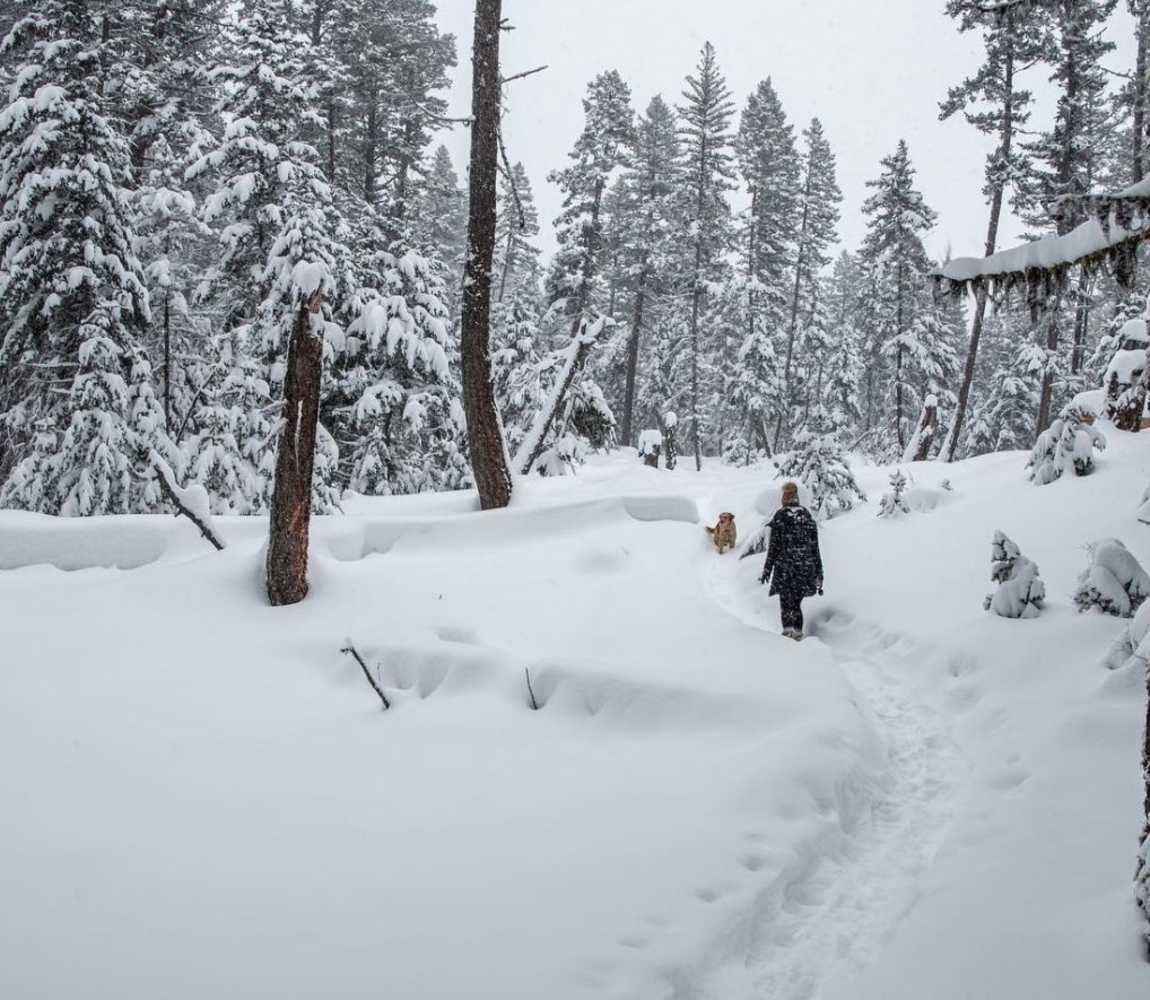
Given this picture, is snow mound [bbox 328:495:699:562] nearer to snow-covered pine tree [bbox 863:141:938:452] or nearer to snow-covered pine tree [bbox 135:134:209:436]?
snow-covered pine tree [bbox 135:134:209:436]

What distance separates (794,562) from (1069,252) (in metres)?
5.12

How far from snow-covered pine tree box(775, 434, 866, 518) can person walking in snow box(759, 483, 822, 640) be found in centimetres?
572

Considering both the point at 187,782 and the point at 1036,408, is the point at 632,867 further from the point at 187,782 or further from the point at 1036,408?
the point at 1036,408

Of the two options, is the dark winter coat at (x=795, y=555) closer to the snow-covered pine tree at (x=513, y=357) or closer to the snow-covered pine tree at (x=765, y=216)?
the snow-covered pine tree at (x=513, y=357)

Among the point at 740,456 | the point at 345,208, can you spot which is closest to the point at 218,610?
the point at 345,208

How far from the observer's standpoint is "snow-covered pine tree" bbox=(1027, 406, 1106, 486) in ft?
34.3

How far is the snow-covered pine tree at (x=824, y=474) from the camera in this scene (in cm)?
1416

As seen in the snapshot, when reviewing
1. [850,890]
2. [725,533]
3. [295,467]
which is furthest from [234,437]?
[850,890]

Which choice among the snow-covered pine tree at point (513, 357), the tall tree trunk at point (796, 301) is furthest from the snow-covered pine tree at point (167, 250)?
the tall tree trunk at point (796, 301)

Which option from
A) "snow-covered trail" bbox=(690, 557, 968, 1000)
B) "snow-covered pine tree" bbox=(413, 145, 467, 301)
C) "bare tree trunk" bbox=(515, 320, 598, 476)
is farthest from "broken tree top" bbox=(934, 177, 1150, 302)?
"snow-covered pine tree" bbox=(413, 145, 467, 301)

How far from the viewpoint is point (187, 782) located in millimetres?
4535

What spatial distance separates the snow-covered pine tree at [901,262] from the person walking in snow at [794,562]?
23.7 meters

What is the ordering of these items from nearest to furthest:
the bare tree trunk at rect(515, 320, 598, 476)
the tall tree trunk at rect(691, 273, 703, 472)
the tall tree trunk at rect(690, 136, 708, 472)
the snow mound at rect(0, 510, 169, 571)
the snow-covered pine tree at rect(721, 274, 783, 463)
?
the snow mound at rect(0, 510, 169, 571)
the bare tree trunk at rect(515, 320, 598, 476)
the tall tree trunk at rect(690, 136, 708, 472)
the tall tree trunk at rect(691, 273, 703, 472)
the snow-covered pine tree at rect(721, 274, 783, 463)

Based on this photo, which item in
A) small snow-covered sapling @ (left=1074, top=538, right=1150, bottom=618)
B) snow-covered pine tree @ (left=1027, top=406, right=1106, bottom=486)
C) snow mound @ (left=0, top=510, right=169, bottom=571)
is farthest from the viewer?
snow-covered pine tree @ (left=1027, top=406, right=1106, bottom=486)
